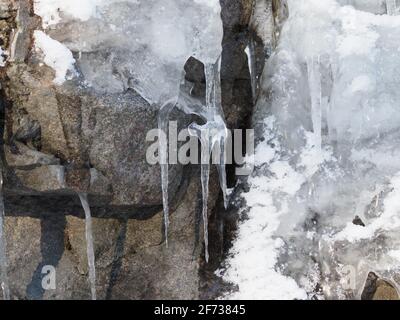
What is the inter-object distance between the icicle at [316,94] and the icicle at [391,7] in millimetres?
560

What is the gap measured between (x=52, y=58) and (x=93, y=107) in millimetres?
327

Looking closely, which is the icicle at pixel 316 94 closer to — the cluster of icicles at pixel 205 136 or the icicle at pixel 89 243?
the cluster of icicles at pixel 205 136

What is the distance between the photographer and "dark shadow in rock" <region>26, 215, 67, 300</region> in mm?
3664

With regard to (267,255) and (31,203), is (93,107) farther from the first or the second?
(267,255)

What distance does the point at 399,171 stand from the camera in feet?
12.5

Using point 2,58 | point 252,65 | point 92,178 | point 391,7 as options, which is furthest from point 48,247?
point 391,7

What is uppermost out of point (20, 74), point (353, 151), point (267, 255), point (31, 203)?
point (20, 74)

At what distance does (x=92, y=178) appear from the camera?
341 cm

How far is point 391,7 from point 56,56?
2.08 metres

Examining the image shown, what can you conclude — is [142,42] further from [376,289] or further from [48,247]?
[376,289]

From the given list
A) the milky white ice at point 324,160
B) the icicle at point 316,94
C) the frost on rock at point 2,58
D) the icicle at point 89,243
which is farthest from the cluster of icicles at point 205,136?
the frost on rock at point 2,58

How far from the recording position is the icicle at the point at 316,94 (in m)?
3.88
